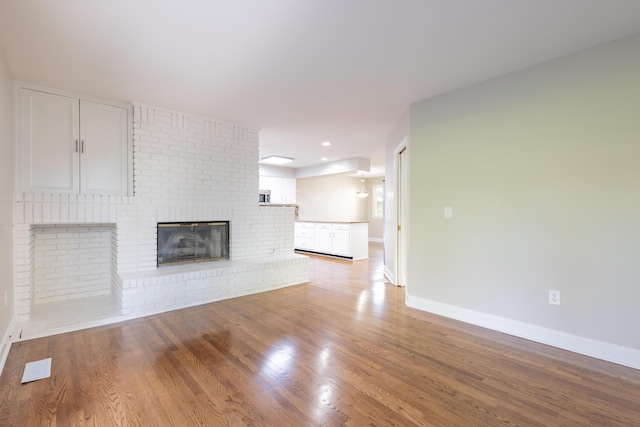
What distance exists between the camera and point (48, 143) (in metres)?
3.19

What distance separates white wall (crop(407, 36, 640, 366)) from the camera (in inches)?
91.5

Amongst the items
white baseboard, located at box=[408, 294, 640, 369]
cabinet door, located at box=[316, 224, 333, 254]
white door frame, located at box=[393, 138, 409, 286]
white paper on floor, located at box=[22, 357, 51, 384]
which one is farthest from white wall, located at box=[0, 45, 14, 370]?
cabinet door, located at box=[316, 224, 333, 254]

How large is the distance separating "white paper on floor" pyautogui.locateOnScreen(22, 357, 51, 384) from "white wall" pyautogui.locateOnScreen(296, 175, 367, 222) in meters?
7.02

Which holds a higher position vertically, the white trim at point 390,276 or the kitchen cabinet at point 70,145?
the kitchen cabinet at point 70,145

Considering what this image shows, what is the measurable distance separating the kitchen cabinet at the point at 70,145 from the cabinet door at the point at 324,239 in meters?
4.67

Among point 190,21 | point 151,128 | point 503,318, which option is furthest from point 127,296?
point 503,318

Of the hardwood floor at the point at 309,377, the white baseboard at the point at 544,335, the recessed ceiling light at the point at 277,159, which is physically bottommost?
the hardwood floor at the point at 309,377

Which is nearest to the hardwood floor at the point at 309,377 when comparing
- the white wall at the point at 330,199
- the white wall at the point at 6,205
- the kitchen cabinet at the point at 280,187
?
the white wall at the point at 6,205

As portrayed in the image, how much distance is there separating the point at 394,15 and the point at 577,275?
2.52 metres

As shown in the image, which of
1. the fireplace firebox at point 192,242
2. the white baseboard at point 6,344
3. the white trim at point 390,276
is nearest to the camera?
the white baseboard at point 6,344

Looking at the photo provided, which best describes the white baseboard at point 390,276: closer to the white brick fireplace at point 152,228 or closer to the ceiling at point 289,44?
the white brick fireplace at point 152,228

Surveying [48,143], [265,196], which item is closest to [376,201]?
[265,196]

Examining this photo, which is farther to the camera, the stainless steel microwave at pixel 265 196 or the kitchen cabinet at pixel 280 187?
the kitchen cabinet at pixel 280 187

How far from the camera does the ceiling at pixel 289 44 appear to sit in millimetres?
1936
